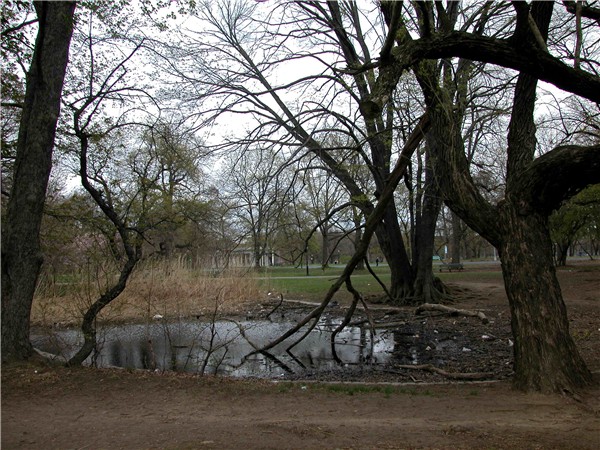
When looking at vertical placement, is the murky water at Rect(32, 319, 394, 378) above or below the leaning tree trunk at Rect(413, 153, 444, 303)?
below

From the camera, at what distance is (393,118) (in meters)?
13.8

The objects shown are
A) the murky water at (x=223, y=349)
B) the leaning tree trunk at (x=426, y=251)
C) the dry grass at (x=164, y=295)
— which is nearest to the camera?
the murky water at (x=223, y=349)

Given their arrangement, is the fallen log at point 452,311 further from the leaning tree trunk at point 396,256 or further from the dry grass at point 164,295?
the dry grass at point 164,295

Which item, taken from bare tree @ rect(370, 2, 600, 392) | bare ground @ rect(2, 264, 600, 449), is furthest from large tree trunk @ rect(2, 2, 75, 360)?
bare tree @ rect(370, 2, 600, 392)

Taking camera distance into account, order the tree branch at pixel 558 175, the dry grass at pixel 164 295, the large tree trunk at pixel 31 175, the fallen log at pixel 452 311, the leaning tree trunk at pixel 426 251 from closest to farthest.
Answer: the tree branch at pixel 558 175 → the large tree trunk at pixel 31 175 → the fallen log at pixel 452 311 → the dry grass at pixel 164 295 → the leaning tree trunk at pixel 426 251

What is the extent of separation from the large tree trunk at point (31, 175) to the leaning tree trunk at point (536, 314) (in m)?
6.60

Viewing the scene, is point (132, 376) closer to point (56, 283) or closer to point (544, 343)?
point (544, 343)

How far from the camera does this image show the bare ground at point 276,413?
392 centimetres

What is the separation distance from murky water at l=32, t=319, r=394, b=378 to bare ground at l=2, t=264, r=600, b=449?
1.23 m

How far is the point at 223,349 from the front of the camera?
9680 millimetres

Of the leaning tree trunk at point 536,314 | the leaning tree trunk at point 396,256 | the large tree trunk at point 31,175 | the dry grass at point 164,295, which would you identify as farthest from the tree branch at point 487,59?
the leaning tree trunk at point 396,256

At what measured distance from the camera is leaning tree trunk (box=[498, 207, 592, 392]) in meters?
5.27

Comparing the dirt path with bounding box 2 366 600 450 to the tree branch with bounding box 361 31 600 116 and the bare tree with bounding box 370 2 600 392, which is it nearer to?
the bare tree with bounding box 370 2 600 392

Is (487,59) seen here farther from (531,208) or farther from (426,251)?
(426,251)
